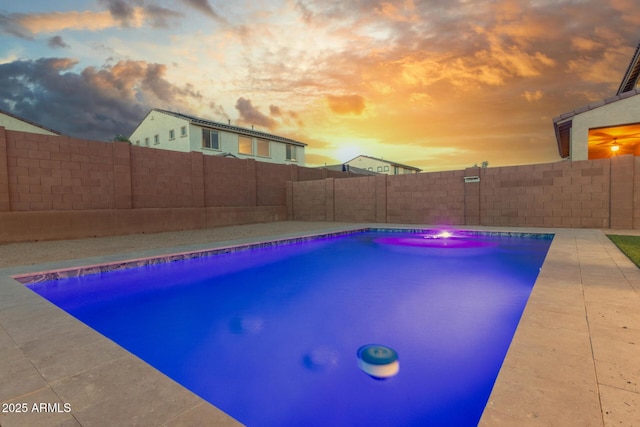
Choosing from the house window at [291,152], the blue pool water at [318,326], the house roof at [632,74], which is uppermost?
the house roof at [632,74]

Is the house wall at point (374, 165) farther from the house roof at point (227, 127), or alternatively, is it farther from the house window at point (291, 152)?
the house window at point (291, 152)

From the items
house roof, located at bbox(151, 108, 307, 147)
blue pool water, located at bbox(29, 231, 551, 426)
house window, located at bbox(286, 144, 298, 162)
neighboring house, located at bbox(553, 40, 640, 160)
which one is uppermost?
house roof, located at bbox(151, 108, 307, 147)

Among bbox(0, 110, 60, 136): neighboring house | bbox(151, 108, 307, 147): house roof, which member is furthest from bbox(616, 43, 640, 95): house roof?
bbox(0, 110, 60, 136): neighboring house

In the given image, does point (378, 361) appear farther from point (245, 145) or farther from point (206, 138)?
point (245, 145)

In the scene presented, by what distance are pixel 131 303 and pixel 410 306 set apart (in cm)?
414

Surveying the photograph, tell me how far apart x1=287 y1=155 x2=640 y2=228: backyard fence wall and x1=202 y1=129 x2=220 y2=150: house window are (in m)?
9.37

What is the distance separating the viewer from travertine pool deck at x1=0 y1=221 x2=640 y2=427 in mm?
1523

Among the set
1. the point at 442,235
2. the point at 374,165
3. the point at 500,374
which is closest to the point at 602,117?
the point at 442,235

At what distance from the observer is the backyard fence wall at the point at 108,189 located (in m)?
8.60

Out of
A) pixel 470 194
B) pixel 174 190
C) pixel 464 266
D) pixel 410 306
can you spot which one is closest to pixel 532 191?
pixel 470 194

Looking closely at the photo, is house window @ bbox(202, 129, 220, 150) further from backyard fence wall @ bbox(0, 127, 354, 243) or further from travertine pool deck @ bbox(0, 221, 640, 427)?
travertine pool deck @ bbox(0, 221, 640, 427)

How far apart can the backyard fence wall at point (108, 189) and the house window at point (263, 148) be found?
8913mm

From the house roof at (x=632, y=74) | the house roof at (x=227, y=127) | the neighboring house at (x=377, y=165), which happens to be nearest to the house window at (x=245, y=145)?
the house roof at (x=227, y=127)

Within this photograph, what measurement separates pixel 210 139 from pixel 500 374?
2147cm
